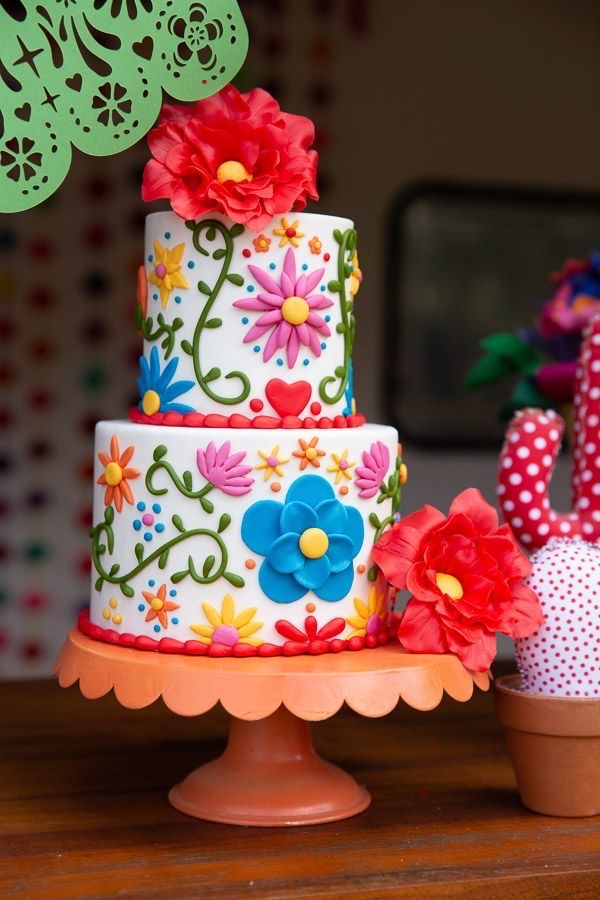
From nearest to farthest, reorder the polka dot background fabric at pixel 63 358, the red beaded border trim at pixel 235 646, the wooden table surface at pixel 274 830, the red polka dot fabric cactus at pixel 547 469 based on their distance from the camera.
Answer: the wooden table surface at pixel 274 830, the red beaded border trim at pixel 235 646, the red polka dot fabric cactus at pixel 547 469, the polka dot background fabric at pixel 63 358

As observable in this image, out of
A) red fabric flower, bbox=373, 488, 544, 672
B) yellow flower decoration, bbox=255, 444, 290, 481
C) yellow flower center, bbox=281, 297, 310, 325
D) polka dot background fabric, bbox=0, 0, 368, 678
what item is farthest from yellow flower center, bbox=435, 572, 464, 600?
polka dot background fabric, bbox=0, 0, 368, 678

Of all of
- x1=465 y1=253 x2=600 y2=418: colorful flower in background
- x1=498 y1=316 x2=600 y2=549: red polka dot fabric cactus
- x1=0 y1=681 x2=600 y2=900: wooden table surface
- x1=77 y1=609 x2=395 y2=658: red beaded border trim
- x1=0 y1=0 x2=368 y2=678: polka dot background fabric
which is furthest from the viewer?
x1=0 y1=0 x2=368 y2=678: polka dot background fabric

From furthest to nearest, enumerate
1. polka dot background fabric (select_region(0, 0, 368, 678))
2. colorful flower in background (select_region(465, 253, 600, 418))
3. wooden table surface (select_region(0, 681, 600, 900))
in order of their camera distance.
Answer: polka dot background fabric (select_region(0, 0, 368, 678))
colorful flower in background (select_region(465, 253, 600, 418))
wooden table surface (select_region(0, 681, 600, 900))

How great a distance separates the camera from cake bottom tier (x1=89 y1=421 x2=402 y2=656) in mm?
1299

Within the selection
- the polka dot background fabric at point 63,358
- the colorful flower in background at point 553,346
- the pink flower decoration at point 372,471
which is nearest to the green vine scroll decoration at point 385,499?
the pink flower decoration at point 372,471

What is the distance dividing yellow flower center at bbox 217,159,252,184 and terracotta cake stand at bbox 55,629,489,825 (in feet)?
1.65

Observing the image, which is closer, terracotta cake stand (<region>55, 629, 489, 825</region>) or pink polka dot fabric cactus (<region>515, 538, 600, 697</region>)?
terracotta cake stand (<region>55, 629, 489, 825</region>)

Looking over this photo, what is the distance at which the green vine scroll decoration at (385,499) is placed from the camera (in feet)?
4.49

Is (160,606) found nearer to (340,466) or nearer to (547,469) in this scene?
(340,466)

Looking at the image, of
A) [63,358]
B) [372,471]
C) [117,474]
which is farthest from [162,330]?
[63,358]

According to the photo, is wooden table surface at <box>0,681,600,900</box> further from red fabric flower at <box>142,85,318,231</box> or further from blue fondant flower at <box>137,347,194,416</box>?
red fabric flower at <box>142,85,318,231</box>

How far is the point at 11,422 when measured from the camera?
10.5ft

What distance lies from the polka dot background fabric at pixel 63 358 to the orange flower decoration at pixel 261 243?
1964 mm

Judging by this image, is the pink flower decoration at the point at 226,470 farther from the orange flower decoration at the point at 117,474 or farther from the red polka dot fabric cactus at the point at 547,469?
the red polka dot fabric cactus at the point at 547,469
